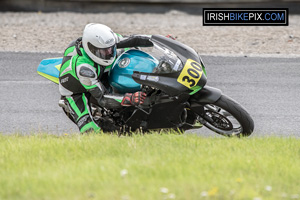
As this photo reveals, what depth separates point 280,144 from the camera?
5.38 m

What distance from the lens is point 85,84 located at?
5770mm

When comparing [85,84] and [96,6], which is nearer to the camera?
[85,84]

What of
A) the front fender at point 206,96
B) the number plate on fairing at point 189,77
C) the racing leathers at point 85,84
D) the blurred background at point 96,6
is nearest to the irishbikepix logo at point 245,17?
the blurred background at point 96,6

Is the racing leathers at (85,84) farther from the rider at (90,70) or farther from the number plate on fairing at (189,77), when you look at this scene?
the number plate on fairing at (189,77)

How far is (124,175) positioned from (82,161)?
740 mm

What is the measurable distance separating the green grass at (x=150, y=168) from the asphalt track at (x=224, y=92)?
1336mm

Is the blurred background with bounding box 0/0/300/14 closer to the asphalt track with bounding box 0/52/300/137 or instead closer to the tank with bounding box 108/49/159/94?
the asphalt track with bounding box 0/52/300/137

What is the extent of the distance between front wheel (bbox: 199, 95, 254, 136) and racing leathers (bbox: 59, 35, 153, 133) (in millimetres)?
806

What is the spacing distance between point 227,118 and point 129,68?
1.19m

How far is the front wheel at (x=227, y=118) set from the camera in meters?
5.61

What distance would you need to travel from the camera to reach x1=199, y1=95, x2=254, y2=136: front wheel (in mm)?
5613

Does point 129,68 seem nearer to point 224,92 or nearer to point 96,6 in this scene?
point 224,92

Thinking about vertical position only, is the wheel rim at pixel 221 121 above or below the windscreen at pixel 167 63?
below

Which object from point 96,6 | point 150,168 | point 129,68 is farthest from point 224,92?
point 96,6
